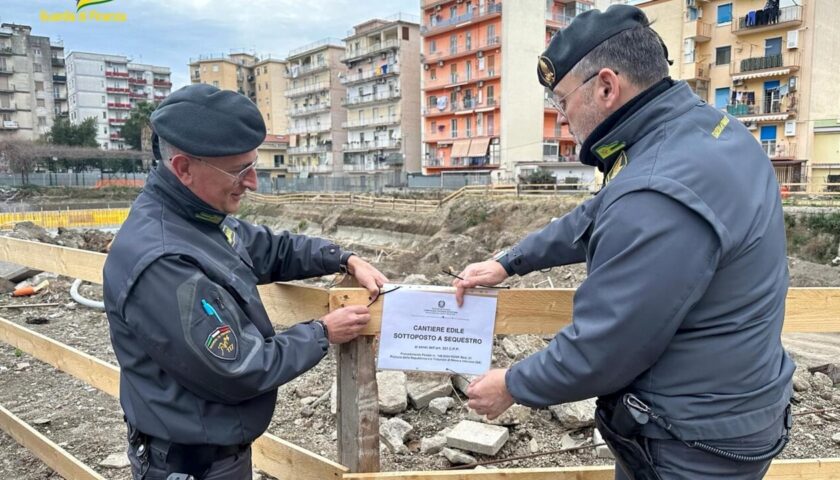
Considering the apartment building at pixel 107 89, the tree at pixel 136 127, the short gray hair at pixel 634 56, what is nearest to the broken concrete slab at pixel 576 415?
the short gray hair at pixel 634 56

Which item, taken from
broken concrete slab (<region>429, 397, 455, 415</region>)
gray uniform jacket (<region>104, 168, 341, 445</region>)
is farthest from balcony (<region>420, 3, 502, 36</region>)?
gray uniform jacket (<region>104, 168, 341, 445</region>)

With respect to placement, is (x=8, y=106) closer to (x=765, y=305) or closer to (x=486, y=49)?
(x=486, y=49)

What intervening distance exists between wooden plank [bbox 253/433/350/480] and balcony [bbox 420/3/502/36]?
1817 inches

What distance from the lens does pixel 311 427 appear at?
4.49 meters

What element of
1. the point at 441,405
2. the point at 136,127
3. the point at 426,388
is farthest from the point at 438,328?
the point at 136,127

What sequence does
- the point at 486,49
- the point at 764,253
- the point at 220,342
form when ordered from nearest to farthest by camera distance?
the point at 764,253 < the point at 220,342 < the point at 486,49

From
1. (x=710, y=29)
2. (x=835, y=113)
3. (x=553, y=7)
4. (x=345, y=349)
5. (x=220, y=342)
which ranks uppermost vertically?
Answer: (x=553, y=7)

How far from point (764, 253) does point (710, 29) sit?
40.5 meters

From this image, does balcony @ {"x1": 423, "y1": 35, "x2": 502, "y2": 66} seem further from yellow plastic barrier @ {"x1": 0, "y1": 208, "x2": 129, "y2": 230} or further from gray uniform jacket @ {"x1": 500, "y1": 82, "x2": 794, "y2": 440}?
gray uniform jacket @ {"x1": 500, "y1": 82, "x2": 794, "y2": 440}

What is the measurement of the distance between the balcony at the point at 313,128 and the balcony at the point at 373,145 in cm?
409

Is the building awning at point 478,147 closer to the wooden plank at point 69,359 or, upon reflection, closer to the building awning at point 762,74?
the building awning at point 762,74

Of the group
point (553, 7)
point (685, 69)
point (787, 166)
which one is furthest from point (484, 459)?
point (553, 7)

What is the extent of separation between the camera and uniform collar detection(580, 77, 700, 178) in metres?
1.55

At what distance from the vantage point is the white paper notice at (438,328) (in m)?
2.19
